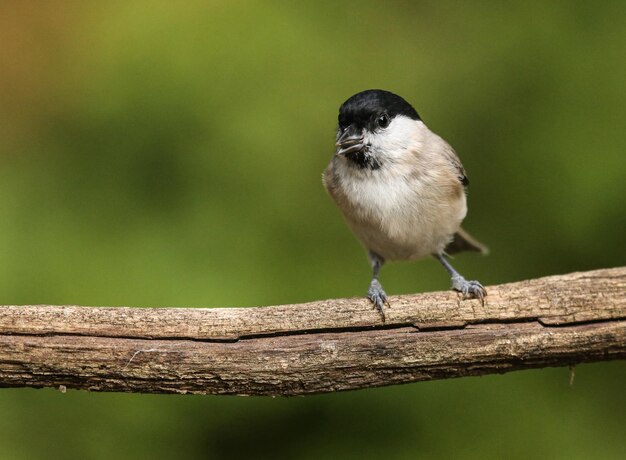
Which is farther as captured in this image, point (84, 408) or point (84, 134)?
point (84, 134)

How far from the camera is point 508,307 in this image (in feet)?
7.22

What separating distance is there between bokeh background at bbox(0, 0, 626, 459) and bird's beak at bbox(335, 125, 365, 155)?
65 cm

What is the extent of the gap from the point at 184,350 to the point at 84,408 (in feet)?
3.03

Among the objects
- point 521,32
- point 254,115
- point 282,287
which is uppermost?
point 521,32

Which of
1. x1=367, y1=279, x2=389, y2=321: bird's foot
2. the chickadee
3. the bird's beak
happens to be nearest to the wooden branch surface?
x1=367, y1=279, x2=389, y2=321: bird's foot

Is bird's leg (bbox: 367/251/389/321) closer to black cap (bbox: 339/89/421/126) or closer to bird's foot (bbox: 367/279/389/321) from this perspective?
bird's foot (bbox: 367/279/389/321)

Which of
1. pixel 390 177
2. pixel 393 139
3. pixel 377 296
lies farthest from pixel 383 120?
pixel 377 296

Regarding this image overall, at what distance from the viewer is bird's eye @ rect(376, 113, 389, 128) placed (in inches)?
99.4

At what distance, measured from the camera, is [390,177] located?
2.56 meters

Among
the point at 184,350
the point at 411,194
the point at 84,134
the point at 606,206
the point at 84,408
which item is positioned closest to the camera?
the point at 184,350

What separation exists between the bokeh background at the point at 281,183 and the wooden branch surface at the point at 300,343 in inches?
28.2

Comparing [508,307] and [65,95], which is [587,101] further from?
[65,95]

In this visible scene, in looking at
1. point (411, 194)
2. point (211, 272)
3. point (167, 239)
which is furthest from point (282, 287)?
point (411, 194)

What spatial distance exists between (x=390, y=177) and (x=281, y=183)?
72cm
